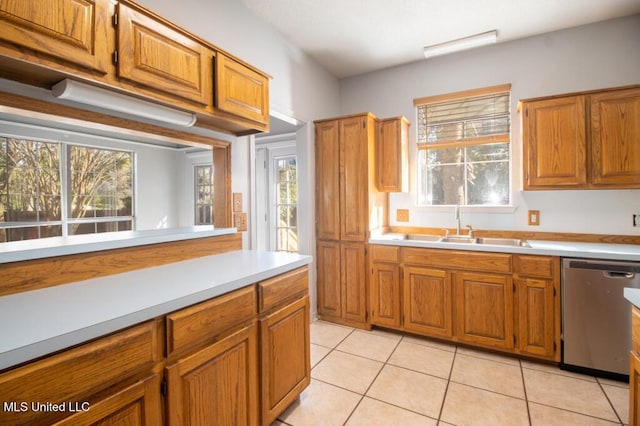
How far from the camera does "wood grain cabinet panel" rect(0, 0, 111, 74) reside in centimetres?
99

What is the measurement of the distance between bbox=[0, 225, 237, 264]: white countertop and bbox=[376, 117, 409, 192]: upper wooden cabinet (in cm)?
196

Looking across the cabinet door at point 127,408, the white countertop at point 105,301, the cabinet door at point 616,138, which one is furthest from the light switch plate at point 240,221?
the cabinet door at point 616,138

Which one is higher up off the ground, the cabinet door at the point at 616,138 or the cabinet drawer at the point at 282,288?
the cabinet door at the point at 616,138

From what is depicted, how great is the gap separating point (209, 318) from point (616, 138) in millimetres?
3096

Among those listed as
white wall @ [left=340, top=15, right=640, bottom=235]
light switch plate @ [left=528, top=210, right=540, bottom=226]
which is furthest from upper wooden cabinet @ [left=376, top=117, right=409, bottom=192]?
light switch plate @ [left=528, top=210, right=540, bottom=226]

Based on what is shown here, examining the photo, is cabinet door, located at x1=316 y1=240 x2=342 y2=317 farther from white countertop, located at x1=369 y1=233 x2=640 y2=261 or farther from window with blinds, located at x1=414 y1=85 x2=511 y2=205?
window with blinds, located at x1=414 y1=85 x2=511 y2=205

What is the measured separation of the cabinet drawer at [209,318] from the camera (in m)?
1.11

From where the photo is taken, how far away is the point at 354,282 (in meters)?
3.06

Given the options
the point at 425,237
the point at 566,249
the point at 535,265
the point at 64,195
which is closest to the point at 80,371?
the point at 64,195

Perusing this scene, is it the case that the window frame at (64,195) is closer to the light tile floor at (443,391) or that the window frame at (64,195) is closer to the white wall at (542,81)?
the light tile floor at (443,391)

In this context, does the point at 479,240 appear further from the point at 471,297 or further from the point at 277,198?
the point at 277,198

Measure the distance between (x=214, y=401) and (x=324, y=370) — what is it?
1.21 metres

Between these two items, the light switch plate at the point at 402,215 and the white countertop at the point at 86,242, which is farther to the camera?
the light switch plate at the point at 402,215

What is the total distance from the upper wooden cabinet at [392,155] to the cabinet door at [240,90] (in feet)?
4.93
